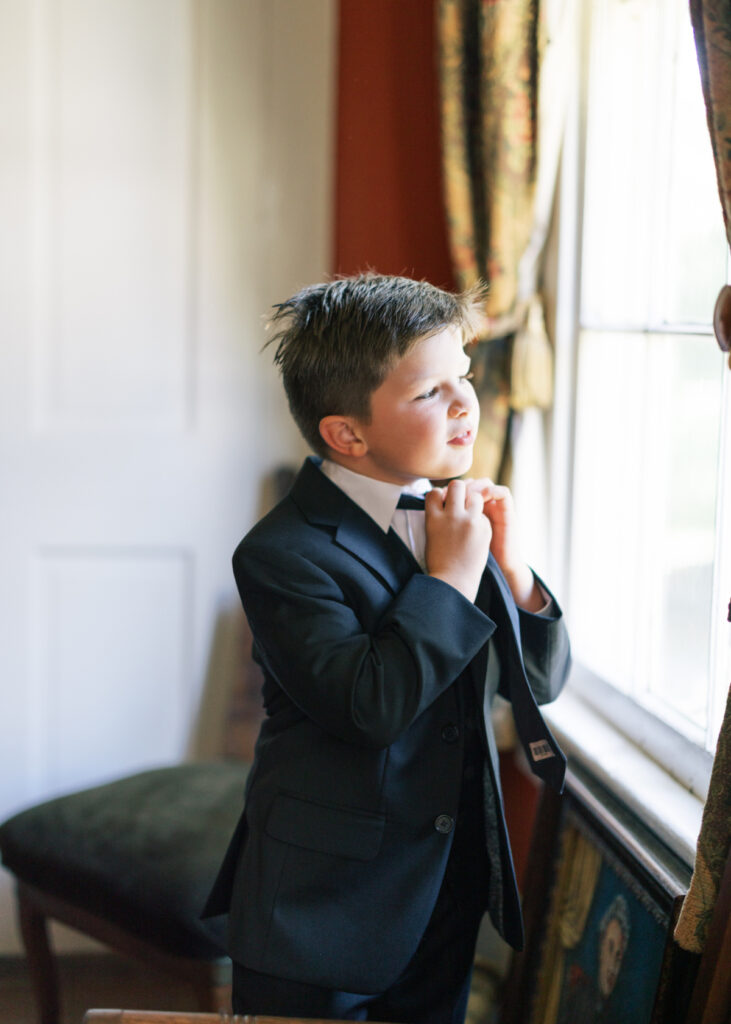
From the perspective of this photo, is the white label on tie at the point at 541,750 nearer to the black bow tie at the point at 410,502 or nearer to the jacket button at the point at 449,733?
the jacket button at the point at 449,733

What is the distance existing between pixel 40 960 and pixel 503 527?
1.39m

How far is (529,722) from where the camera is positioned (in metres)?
1.06

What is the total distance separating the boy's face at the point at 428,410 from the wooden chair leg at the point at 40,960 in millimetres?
1341

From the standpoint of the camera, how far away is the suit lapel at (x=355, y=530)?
1.04 meters

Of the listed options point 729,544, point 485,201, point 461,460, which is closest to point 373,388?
point 461,460

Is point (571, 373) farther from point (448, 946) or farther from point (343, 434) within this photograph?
point (448, 946)

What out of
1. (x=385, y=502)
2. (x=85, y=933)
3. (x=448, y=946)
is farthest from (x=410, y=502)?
(x=85, y=933)

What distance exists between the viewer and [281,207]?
2.30m

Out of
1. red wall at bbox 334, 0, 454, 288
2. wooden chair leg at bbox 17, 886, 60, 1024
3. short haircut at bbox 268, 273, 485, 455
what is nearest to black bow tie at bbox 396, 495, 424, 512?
short haircut at bbox 268, 273, 485, 455

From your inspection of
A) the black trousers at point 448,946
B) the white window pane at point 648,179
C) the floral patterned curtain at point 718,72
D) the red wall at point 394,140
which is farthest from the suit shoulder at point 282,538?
the red wall at point 394,140

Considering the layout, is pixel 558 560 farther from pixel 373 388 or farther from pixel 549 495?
pixel 373 388

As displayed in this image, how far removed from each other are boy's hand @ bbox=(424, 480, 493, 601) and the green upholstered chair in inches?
34.5

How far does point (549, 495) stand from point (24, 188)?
129 centimetres

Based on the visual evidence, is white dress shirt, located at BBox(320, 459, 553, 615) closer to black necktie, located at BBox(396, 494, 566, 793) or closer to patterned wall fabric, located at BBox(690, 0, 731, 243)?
black necktie, located at BBox(396, 494, 566, 793)
